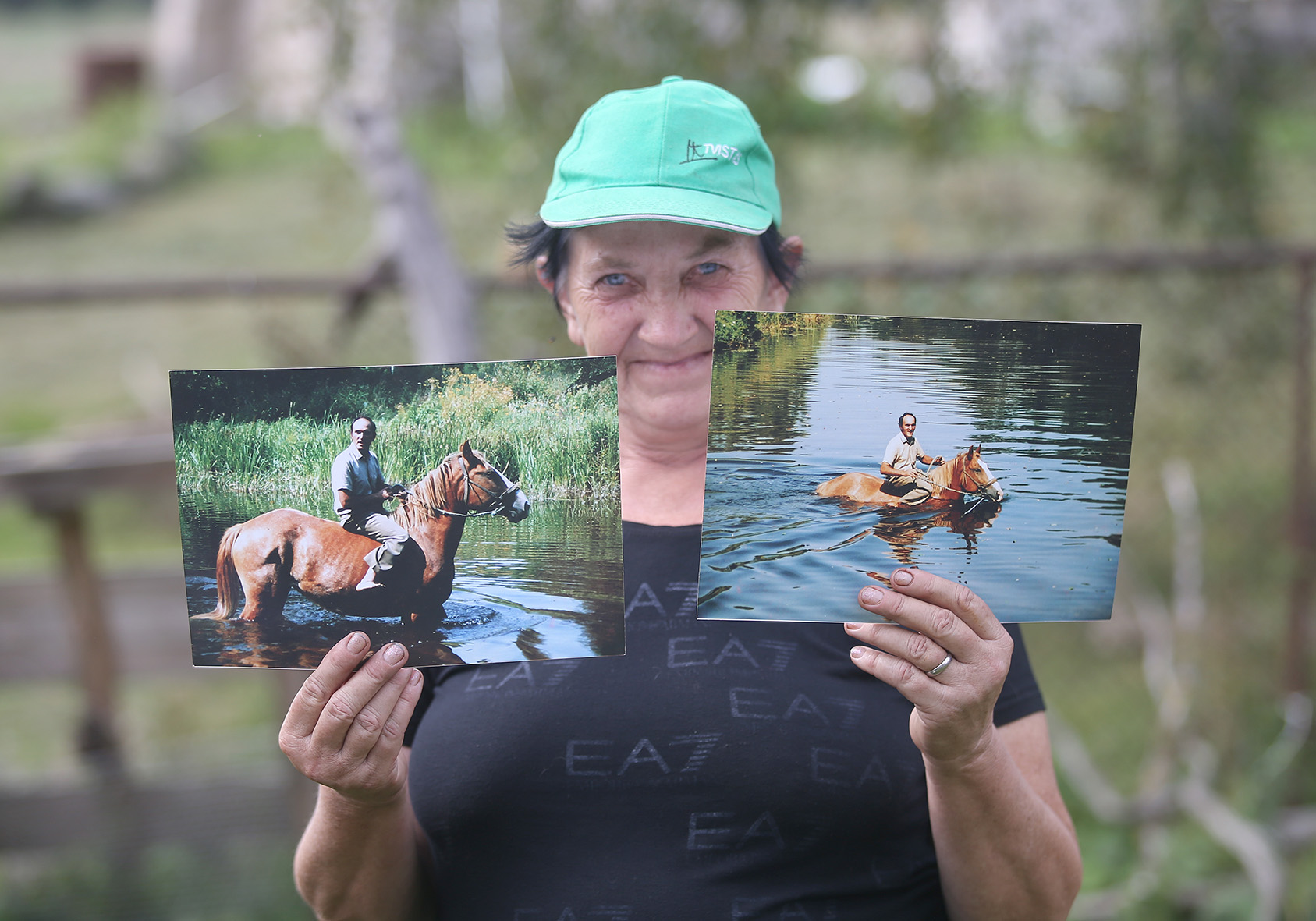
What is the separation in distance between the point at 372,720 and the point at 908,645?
66 centimetres

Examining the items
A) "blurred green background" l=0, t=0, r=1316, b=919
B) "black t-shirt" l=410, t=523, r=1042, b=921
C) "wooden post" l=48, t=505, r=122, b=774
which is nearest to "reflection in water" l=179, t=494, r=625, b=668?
"black t-shirt" l=410, t=523, r=1042, b=921

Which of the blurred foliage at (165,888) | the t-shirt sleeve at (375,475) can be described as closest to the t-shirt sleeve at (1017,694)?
the t-shirt sleeve at (375,475)

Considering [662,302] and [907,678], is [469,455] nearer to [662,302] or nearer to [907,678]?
[662,302]

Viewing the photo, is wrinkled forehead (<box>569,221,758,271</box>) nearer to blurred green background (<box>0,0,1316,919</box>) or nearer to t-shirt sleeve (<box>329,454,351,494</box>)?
t-shirt sleeve (<box>329,454,351,494</box>)

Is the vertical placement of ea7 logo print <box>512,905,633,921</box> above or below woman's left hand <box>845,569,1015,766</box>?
below

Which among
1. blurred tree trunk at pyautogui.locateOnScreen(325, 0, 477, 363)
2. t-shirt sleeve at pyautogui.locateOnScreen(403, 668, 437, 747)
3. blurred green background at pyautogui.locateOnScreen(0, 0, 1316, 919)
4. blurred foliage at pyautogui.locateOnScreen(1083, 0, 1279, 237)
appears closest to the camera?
t-shirt sleeve at pyautogui.locateOnScreen(403, 668, 437, 747)

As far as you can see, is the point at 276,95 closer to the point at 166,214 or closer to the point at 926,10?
the point at 926,10

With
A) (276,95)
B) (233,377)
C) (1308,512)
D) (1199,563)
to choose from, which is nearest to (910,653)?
(233,377)

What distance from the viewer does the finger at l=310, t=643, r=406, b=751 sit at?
1.17 metres

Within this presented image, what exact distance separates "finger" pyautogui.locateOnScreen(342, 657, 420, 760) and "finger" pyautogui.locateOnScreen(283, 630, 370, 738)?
0.15 feet

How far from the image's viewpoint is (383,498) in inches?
47.8

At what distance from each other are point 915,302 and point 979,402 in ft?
10.4

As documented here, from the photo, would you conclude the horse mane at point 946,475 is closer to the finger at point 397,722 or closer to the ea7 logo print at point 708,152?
the ea7 logo print at point 708,152

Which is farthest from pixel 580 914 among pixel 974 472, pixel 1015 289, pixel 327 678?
pixel 1015 289
